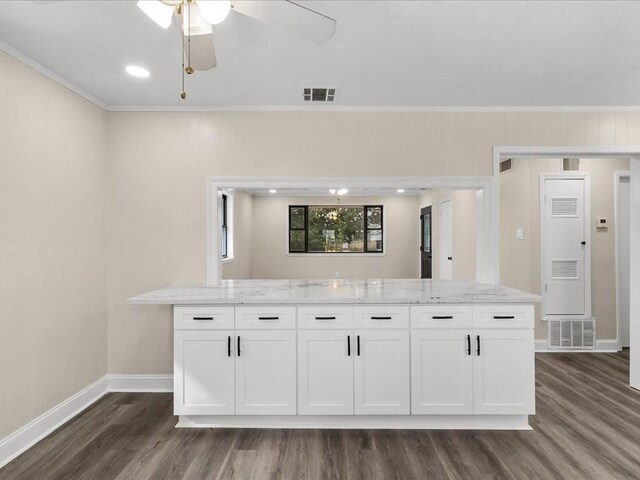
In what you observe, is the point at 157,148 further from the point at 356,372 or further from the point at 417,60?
the point at 356,372

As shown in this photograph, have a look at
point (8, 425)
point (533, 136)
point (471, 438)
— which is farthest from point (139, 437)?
point (533, 136)

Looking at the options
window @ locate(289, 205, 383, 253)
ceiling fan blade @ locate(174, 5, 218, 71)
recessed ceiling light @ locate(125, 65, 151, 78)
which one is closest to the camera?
ceiling fan blade @ locate(174, 5, 218, 71)

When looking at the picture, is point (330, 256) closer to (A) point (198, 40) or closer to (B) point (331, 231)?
(B) point (331, 231)

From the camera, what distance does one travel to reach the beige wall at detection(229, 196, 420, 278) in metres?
9.02

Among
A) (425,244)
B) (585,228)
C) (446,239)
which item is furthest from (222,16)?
(425,244)

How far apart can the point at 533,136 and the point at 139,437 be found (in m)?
4.01

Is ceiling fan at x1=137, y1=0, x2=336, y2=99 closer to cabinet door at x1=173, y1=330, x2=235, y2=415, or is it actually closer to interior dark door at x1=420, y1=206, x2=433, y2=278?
cabinet door at x1=173, y1=330, x2=235, y2=415

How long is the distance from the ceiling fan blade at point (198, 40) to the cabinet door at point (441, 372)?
7.13ft

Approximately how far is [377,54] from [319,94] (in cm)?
82

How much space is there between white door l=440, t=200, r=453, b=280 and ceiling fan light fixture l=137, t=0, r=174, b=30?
17.6ft

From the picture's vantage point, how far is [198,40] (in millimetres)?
1749

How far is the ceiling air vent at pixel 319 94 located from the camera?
10.5 ft

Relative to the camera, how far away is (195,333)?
113 inches

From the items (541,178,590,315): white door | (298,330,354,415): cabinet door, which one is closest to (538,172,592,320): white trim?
(541,178,590,315): white door
